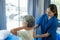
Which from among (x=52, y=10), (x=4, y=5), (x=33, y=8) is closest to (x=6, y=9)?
(x=4, y=5)

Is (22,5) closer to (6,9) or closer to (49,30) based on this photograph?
(6,9)

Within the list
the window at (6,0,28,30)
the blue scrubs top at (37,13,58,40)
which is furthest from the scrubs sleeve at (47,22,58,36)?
the window at (6,0,28,30)

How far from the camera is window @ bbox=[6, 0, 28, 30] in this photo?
78.4 inches

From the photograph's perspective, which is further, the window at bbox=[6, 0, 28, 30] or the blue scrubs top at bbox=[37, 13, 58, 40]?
the window at bbox=[6, 0, 28, 30]

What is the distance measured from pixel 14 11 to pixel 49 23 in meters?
0.68

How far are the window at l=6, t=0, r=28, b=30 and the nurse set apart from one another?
50cm

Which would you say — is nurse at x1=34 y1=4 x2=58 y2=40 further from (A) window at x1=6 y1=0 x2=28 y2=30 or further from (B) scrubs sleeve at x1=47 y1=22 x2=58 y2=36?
(A) window at x1=6 y1=0 x2=28 y2=30

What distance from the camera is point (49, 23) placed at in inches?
61.9

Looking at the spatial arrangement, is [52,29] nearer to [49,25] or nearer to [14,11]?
[49,25]

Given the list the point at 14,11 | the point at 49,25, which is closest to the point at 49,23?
the point at 49,25

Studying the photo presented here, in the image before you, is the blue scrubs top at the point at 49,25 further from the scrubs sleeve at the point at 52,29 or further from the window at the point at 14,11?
the window at the point at 14,11

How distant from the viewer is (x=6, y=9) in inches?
76.7

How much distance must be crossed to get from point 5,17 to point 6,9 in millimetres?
123

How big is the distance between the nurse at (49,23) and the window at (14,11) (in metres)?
0.50
